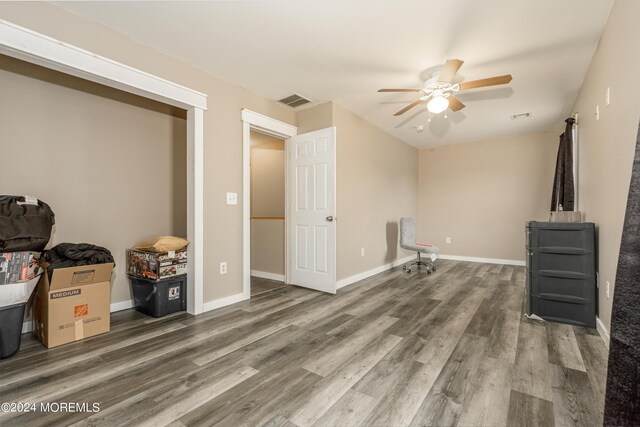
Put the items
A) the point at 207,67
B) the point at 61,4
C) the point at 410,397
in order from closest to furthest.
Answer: the point at 410,397, the point at 61,4, the point at 207,67

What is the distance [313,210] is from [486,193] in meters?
4.00

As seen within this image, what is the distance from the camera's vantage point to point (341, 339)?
7.30ft

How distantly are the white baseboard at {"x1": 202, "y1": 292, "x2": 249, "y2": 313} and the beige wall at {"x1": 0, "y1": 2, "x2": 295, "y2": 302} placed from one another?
42 millimetres

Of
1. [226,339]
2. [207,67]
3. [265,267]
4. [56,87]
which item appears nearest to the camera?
[226,339]

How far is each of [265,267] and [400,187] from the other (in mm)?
3041

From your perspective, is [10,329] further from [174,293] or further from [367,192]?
[367,192]

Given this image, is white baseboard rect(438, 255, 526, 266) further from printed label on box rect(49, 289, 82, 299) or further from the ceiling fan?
printed label on box rect(49, 289, 82, 299)

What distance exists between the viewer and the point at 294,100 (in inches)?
142

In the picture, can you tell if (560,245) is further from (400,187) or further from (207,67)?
(207,67)

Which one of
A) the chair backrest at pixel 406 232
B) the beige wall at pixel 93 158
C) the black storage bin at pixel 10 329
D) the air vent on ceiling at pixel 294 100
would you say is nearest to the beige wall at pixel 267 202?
the air vent on ceiling at pixel 294 100

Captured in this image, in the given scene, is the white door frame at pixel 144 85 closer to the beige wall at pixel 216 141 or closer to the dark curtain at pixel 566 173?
the beige wall at pixel 216 141

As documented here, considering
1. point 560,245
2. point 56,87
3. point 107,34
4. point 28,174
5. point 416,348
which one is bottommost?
point 416,348

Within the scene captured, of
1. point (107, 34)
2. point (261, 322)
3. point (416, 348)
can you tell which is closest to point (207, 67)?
point (107, 34)

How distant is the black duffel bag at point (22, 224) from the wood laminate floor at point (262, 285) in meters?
2.00
